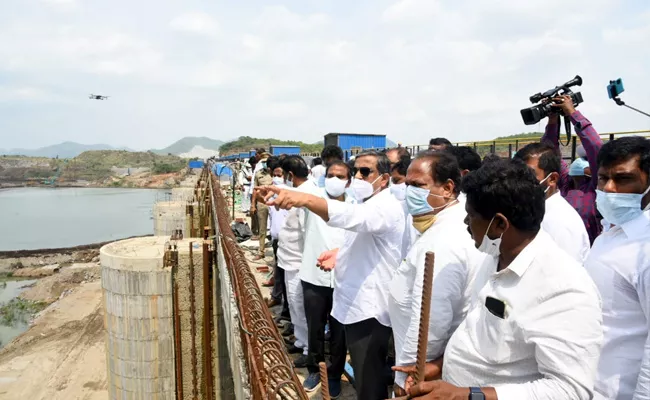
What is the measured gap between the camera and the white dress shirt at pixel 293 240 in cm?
464

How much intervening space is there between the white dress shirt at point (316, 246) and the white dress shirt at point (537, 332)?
2319mm

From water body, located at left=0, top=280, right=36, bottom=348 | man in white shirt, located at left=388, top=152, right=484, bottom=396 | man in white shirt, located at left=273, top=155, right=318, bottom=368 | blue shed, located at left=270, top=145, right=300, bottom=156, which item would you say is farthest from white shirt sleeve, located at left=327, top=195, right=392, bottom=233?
blue shed, located at left=270, top=145, right=300, bottom=156

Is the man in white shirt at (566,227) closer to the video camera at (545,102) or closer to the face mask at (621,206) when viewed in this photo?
the face mask at (621,206)

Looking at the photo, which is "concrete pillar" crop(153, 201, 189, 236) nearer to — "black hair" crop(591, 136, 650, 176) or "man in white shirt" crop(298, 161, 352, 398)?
"man in white shirt" crop(298, 161, 352, 398)

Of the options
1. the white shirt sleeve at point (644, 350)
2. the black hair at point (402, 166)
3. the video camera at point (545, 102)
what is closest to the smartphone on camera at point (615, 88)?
Result: the video camera at point (545, 102)

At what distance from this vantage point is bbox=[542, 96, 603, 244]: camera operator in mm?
3262

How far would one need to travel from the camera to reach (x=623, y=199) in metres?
1.97

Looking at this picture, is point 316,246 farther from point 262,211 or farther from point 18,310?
point 18,310

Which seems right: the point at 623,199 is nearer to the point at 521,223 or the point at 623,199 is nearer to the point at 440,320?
the point at 521,223

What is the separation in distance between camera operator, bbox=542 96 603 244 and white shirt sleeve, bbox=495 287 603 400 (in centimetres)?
219

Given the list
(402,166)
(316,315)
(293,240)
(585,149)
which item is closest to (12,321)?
(293,240)

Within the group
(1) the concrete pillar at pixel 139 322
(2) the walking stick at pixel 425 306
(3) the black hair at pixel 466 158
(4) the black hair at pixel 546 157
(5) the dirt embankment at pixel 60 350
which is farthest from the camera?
(5) the dirt embankment at pixel 60 350

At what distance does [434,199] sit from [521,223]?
2.64ft

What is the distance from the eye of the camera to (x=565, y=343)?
4.38ft
